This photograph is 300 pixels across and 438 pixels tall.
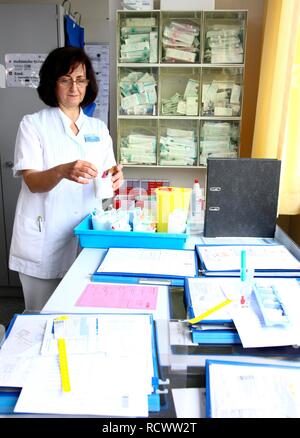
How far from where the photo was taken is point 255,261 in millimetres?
1328

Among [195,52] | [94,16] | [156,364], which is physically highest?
[94,16]

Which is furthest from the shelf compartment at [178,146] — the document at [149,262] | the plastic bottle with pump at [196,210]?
the document at [149,262]

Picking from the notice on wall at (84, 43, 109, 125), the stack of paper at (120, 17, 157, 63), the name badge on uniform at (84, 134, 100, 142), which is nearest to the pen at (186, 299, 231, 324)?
the name badge on uniform at (84, 134, 100, 142)

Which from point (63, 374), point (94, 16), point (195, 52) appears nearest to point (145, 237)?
point (63, 374)

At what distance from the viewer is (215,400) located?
0.69 metres

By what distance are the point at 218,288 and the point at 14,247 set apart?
1.01m

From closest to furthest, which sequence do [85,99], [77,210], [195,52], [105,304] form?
[105,304] < [77,210] < [85,99] < [195,52]

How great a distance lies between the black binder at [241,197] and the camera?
5.21 ft

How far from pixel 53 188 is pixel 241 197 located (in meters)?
0.80

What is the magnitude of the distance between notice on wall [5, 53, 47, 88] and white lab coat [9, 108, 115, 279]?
103 centimetres

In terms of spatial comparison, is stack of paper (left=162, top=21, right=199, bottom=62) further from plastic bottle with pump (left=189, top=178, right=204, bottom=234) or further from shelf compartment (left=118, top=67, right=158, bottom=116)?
plastic bottle with pump (left=189, top=178, right=204, bottom=234)

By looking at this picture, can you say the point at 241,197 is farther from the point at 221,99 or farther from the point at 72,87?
the point at 221,99

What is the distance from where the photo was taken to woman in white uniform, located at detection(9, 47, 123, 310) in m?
1.65
